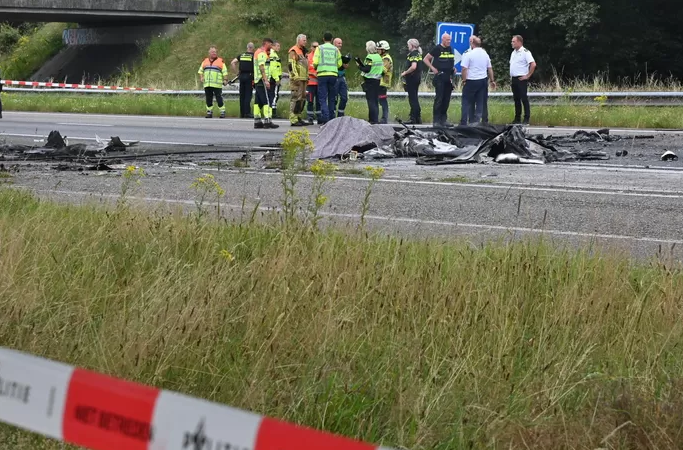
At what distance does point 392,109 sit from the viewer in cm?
2584

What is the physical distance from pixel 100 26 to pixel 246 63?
34.3 m

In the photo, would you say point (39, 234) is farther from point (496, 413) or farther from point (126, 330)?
point (496, 413)

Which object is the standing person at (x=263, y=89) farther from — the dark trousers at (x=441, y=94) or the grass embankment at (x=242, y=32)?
the grass embankment at (x=242, y=32)

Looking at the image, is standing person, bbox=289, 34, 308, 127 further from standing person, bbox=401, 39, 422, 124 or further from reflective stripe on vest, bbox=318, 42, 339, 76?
standing person, bbox=401, 39, 422, 124

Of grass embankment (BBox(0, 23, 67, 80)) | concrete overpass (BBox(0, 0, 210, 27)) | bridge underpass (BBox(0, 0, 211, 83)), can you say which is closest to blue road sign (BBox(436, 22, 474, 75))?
bridge underpass (BBox(0, 0, 211, 83))

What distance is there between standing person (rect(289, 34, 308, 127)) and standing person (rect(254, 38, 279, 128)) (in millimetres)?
522

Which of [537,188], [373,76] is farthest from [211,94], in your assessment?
[537,188]

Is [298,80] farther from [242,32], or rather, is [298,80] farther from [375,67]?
[242,32]

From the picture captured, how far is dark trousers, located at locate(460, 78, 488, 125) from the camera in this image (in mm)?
20016

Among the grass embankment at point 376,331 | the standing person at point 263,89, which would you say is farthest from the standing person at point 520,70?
the grass embankment at point 376,331

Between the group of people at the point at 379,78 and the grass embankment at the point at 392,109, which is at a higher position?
the group of people at the point at 379,78

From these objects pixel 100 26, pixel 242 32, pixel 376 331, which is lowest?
pixel 376 331

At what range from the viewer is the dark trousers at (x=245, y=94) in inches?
1020

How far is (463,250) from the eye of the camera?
6453 mm
